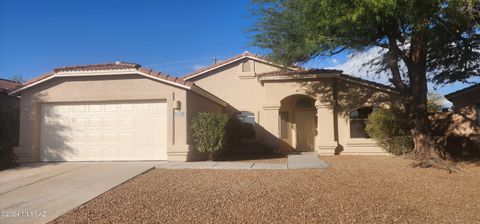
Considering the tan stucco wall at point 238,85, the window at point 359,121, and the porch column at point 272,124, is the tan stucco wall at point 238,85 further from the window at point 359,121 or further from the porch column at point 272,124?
the window at point 359,121

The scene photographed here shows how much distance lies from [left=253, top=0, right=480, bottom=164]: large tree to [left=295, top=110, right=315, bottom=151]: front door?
5.15 meters

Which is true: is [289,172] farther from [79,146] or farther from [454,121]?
[454,121]

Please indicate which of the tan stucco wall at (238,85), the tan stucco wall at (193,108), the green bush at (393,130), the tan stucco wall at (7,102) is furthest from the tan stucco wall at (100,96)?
the green bush at (393,130)

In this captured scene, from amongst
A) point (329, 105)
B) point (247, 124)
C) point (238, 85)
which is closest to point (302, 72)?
point (329, 105)

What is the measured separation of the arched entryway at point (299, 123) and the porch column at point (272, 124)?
4.85 feet

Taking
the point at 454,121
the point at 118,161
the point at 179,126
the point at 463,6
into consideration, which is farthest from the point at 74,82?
the point at 454,121

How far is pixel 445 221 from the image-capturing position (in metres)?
5.74

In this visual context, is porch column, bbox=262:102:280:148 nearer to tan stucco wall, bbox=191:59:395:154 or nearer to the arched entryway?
tan stucco wall, bbox=191:59:395:154

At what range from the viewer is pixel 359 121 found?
55.8ft

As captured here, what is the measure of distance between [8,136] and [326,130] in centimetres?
1374

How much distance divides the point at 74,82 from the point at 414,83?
520 inches

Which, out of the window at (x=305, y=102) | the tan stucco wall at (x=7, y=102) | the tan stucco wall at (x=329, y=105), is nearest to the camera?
the tan stucco wall at (x=7, y=102)

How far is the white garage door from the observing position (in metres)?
13.1

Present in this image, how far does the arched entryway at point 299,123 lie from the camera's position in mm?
19047
